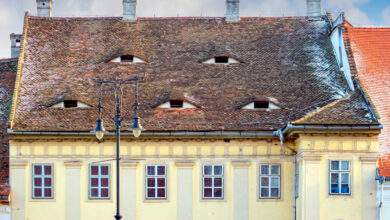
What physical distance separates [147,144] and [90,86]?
4160 mm

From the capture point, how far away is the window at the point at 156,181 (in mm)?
50844

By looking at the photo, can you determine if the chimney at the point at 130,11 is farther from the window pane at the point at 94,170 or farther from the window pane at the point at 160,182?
the window pane at the point at 160,182

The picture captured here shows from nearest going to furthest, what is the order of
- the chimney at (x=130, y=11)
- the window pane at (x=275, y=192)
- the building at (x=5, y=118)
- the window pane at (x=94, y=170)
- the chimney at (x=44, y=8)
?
the building at (x=5, y=118)
the window pane at (x=275, y=192)
the window pane at (x=94, y=170)
the chimney at (x=130, y=11)
the chimney at (x=44, y=8)

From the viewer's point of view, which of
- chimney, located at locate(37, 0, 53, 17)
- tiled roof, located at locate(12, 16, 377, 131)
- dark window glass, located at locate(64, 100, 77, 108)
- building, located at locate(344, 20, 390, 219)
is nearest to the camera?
building, located at locate(344, 20, 390, 219)

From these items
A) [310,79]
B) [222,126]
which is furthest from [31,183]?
[310,79]

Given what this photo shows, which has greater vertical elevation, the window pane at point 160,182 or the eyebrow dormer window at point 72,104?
the eyebrow dormer window at point 72,104

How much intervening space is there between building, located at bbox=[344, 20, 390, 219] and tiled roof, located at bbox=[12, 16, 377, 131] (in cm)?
115

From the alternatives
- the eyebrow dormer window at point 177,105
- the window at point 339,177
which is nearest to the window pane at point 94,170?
the eyebrow dormer window at point 177,105

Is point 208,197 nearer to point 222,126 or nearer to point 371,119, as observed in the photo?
point 222,126

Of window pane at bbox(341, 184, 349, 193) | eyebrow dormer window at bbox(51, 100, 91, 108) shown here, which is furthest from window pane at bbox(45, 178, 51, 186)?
window pane at bbox(341, 184, 349, 193)

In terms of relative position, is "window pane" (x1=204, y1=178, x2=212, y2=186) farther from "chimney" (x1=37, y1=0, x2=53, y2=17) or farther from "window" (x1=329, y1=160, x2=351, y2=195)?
"chimney" (x1=37, y1=0, x2=53, y2=17)

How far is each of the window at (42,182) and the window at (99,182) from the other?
1.73m

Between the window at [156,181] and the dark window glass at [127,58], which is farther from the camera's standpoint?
the dark window glass at [127,58]

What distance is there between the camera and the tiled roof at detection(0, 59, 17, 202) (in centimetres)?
5099
